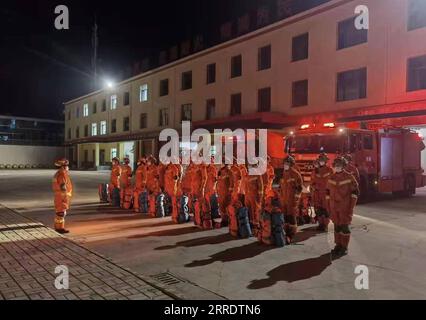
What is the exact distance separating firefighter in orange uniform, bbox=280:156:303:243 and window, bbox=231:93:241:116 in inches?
821

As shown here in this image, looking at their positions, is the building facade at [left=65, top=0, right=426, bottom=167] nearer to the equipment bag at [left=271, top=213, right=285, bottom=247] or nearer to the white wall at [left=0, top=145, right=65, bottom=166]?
the equipment bag at [left=271, top=213, right=285, bottom=247]

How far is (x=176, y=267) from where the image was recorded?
20.7 ft

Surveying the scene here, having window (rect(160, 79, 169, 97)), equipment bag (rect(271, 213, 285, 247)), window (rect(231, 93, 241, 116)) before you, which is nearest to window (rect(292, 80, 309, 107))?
window (rect(231, 93, 241, 116))

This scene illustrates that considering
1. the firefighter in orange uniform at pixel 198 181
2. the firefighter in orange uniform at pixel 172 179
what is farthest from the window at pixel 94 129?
the firefighter in orange uniform at pixel 198 181

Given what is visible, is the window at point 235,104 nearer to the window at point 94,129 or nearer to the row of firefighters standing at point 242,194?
the row of firefighters standing at point 242,194

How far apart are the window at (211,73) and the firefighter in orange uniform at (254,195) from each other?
76.3ft

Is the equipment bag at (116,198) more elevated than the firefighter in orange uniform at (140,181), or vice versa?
the firefighter in orange uniform at (140,181)

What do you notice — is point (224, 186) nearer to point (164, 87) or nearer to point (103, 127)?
point (164, 87)

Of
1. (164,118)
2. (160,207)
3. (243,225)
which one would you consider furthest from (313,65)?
(243,225)

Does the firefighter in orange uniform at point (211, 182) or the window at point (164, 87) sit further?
the window at point (164, 87)

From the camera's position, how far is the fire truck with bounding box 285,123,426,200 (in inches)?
561

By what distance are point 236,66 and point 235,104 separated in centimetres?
285

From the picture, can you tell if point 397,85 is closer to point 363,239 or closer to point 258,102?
point 258,102

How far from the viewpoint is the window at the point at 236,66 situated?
28.6m
